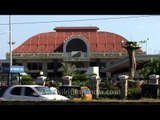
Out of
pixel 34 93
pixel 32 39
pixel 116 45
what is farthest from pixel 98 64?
pixel 34 93

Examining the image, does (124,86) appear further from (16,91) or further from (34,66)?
(34,66)

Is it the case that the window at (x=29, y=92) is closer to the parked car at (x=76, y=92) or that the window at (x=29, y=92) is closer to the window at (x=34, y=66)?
the parked car at (x=76, y=92)

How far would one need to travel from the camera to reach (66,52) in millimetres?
110500

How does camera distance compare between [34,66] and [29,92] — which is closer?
[29,92]

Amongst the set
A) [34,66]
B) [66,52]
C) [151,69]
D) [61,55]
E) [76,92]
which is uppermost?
[66,52]

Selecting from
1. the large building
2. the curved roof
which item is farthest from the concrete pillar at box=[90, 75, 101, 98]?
the curved roof

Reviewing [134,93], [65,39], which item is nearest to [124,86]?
[134,93]

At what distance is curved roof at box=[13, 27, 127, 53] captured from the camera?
367 ft

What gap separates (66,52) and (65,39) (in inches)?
250

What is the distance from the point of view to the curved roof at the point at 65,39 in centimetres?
11175

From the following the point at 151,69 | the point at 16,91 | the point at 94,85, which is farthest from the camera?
the point at 151,69

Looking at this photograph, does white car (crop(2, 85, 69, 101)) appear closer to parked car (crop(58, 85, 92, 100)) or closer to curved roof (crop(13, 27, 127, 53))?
parked car (crop(58, 85, 92, 100))

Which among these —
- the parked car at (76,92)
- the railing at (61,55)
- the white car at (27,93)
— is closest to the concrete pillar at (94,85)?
the parked car at (76,92)
